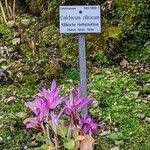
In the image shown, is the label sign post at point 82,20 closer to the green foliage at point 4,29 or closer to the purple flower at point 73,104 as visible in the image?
the purple flower at point 73,104

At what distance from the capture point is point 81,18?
15.5 ft

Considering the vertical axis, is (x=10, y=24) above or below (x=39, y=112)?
above

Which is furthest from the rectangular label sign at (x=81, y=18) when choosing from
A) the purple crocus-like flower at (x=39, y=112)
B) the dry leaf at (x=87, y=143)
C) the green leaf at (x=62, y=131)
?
the dry leaf at (x=87, y=143)

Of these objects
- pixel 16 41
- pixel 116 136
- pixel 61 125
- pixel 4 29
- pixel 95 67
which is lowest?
pixel 116 136

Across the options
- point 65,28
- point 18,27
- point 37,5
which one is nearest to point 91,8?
point 65,28

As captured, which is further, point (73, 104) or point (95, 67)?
point (95, 67)

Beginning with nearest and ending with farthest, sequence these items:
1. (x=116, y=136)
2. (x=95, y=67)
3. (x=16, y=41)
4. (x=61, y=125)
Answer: (x=61, y=125), (x=116, y=136), (x=95, y=67), (x=16, y=41)

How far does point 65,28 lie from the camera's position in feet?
15.6

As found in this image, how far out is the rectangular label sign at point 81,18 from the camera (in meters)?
4.71

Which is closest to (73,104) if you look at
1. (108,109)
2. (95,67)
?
(108,109)

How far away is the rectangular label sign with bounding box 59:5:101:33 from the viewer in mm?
4715

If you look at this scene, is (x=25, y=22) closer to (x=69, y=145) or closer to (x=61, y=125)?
(x=61, y=125)

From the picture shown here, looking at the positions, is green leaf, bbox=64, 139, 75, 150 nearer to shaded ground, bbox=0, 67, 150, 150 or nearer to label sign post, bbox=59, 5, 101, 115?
label sign post, bbox=59, 5, 101, 115

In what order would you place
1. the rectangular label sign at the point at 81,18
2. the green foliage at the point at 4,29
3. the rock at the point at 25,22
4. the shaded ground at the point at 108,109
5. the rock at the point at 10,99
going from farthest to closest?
the rock at the point at 25,22 → the green foliage at the point at 4,29 → the rock at the point at 10,99 → the shaded ground at the point at 108,109 → the rectangular label sign at the point at 81,18
